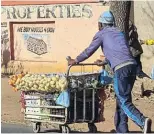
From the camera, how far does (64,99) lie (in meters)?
7.60

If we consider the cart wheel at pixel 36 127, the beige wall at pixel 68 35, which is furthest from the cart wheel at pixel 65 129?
the beige wall at pixel 68 35

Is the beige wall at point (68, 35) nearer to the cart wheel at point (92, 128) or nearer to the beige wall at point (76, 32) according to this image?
the beige wall at point (76, 32)

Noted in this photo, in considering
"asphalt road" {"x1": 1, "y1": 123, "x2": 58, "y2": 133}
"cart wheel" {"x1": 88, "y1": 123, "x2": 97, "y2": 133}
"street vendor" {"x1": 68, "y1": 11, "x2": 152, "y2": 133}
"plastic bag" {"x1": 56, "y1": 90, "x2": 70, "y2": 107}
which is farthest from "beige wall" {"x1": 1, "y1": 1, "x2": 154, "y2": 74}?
"street vendor" {"x1": 68, "y1": 11, "x2": 152, "y2": 133}

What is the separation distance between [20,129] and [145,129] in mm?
2695

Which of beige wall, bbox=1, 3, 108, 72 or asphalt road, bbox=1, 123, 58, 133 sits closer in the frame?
asphalt road, bbox=1, 123, 58, 133

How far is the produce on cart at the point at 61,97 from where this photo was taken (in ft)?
25.0

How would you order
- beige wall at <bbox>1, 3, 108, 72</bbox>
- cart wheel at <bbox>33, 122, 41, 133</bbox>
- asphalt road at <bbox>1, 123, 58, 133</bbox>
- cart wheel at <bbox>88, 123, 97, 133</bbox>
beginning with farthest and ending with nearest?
beige wall at <bbox>1, 3, 108, 72</bbox>, asphalt road at <bbox>1, 123, 58, 133</bbox>, cart wheel at <bbox>33, 122, 41, 133</bbox>, cart wheel at <bbox>88, 123, 97, 133</bbox>

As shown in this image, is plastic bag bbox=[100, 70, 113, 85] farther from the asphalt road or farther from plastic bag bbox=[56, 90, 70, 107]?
the asphalt road

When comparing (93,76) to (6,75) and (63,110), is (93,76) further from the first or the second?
(6,75)

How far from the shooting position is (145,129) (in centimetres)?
693

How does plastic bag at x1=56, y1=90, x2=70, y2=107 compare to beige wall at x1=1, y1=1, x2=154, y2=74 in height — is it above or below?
below

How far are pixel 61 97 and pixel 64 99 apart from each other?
0.05 metres

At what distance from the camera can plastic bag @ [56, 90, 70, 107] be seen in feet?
24.8

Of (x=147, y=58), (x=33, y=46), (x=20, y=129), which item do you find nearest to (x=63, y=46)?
(x=33, y=46)
